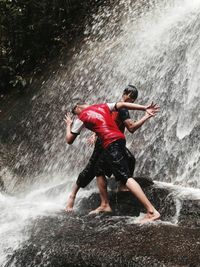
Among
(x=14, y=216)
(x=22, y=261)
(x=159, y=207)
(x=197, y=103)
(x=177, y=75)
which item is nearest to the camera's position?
(x=22, y=261)

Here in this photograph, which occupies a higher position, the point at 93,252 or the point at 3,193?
the point at 93,252

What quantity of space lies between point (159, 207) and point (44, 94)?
7.29 meters

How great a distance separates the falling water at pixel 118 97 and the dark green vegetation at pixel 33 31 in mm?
866

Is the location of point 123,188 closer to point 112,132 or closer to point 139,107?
point 112,132

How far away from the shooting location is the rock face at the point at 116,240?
220 inches

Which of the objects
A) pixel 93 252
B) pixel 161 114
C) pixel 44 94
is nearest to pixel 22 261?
pixel 93 252

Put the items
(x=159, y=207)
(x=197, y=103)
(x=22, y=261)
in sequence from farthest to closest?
(x=197, y=103) < (x=159, y=207) < (x=22, y=261)

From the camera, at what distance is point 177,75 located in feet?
36.5

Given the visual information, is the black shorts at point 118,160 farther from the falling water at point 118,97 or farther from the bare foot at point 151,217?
the falling water at point 118,97

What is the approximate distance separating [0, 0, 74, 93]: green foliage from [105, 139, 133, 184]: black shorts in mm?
8659

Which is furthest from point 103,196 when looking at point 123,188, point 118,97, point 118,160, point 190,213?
point 118,97

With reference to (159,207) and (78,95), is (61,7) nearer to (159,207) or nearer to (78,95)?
(78,95)

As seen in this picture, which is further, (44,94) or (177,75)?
(44,94)

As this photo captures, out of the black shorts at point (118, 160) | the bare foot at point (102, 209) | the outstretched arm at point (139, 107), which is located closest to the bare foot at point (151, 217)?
the black shorts at point (118, 160)
